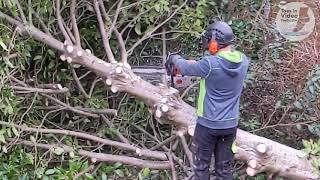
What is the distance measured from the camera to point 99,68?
178 inches

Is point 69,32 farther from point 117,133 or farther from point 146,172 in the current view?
point 146,172

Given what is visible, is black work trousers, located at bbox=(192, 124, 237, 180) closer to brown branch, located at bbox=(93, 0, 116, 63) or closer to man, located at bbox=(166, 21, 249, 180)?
man, located at bbox=(166, 21, 249, 180)

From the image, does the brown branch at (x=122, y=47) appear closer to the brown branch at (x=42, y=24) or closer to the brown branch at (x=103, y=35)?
the brown branch at (x=103, y=35)

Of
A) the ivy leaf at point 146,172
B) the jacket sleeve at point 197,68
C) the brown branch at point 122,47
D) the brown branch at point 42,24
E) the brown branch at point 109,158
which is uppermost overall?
the brown branch at point 42,24

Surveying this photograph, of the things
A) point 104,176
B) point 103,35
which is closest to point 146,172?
point 104,176

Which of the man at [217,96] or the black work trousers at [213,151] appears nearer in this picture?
the man at [217,96]

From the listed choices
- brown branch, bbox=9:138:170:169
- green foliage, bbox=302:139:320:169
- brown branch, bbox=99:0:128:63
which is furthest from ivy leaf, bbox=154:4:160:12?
green foliage, bbox=302:139:320:169

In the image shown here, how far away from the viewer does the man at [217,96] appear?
3600 mm

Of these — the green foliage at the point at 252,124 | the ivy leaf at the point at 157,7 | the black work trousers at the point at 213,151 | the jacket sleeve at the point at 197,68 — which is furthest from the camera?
the ivy leaf at the point at 157,7

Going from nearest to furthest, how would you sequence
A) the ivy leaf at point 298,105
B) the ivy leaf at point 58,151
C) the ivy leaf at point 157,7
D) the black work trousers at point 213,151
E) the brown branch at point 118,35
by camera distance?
the black work trousers at point 213,151, the ivy leaf at point 298,105, the ivy leaf at point 58,151, the brown branch at point 118,35, the ivy leaf at point 157,7

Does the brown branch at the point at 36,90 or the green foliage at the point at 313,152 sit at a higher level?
the brown branch at the point at 36,90

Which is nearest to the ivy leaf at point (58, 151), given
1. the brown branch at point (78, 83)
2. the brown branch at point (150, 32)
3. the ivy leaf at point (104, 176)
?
the ivy leaf at point (104, 176)

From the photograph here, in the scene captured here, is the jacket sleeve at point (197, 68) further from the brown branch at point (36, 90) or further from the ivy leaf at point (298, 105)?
the brown branch at point (36, 90)

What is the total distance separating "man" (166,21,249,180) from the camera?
3600 mm
